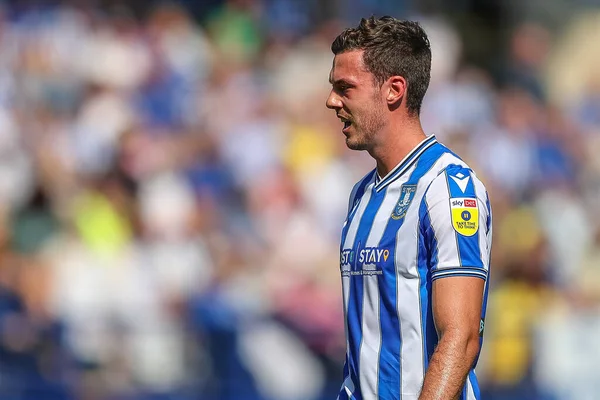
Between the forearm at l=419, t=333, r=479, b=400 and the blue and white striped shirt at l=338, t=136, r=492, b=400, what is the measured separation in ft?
0.51

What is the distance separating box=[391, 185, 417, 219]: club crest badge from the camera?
13.1 feet

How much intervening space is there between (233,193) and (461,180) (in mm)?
6352

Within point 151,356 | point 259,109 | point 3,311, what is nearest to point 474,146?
point 259,109

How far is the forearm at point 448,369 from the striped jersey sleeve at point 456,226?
0.77 feet

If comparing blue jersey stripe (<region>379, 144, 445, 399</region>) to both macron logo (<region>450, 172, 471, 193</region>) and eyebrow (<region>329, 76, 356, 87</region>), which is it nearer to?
macron logo (<region>450, 172, 471, 193</region>)

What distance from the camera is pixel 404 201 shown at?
158 inches

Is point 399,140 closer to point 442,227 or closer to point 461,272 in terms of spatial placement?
point 442,227

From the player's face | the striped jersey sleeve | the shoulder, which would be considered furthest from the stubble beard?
the striped jersey sleeve

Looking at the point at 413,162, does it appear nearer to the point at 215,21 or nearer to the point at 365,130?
the point at 365,130

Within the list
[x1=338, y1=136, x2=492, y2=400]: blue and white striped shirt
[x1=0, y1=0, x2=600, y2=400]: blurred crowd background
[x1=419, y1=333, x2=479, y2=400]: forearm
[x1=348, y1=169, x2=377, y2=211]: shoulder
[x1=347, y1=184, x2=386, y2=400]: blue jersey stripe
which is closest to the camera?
[x1=419, y1=333, x2=479, y2=400]: forearm

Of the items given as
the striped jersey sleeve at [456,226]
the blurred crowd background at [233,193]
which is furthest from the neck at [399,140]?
the blurred crowd background at [233,193]

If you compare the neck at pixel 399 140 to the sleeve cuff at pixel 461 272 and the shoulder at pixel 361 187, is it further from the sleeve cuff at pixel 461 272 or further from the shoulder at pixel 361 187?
the sleeve cuff at pixel 461 272

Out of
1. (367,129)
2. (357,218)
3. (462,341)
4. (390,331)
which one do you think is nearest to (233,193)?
(357,218)

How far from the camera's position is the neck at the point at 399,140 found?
4.15 metres
